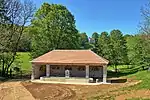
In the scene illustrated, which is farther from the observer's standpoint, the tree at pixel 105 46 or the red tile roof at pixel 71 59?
the tree at pixel 105 46

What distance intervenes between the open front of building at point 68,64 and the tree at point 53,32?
5216 millimetres

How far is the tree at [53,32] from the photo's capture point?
40.9m

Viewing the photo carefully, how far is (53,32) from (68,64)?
10173 millimetres

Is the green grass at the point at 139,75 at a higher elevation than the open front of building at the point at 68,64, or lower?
lower

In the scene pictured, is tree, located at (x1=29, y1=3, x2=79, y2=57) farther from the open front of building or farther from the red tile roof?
the red tile roof

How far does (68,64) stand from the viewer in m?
32.5

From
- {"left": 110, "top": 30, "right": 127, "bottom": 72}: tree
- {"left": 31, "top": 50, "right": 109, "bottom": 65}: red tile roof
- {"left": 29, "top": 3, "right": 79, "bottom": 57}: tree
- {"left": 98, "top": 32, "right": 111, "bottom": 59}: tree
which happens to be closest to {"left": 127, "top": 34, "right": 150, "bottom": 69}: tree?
{"left": 110, "top": 30, "right": 127, "bottom": 72}: tree

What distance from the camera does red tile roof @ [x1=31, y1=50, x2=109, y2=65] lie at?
105 ft

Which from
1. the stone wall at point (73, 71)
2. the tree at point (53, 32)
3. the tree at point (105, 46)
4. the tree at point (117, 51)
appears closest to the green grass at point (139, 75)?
the tree at point (117, 51)

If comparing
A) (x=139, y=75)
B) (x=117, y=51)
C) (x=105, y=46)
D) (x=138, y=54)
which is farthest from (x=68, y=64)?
(x=105, y=46)

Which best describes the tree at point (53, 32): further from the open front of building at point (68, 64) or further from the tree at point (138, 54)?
the tree at point (138, 54)

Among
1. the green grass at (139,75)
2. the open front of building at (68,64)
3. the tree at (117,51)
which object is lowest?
the green grass at (139,75)

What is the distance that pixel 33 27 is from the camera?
42.3 meters

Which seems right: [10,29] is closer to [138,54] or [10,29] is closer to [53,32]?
[53,32]
